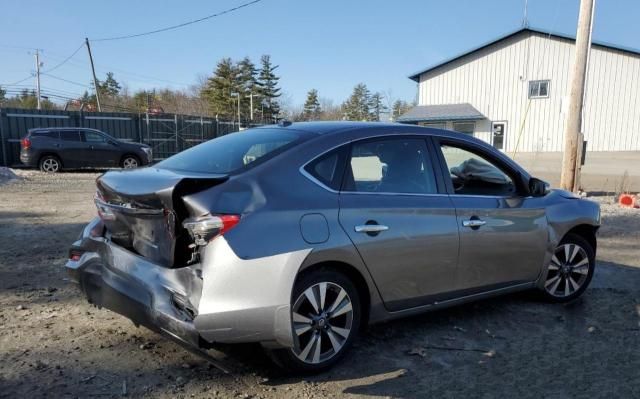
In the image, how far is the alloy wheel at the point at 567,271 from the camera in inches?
193

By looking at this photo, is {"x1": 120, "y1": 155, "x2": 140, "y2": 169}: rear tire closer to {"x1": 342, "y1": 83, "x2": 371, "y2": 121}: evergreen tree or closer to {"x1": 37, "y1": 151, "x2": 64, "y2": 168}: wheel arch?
{"x1": 37, "y1": 151, "x2": 64, "y2": 168}: wheel arch

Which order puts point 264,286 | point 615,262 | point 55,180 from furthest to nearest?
point 55,180 < point 615,262 < point 264,286

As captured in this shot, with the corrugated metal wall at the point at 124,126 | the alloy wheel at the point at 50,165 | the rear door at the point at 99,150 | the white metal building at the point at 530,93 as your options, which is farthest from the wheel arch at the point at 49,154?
the white metal building at the point at 530,93

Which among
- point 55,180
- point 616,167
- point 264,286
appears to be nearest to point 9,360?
point 264,286

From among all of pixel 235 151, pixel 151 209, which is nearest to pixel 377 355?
pixel 235 151

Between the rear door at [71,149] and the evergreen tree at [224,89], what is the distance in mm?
55269

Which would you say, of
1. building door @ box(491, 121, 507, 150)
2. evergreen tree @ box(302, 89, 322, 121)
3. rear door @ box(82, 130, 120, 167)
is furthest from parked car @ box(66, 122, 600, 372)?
evergreen tree @ box(302, 89, 322, 121)

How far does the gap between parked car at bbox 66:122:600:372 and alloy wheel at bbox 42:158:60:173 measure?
50.5 ft

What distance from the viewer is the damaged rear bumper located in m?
2.90

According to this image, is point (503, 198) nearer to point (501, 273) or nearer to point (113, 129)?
point (501, 273)

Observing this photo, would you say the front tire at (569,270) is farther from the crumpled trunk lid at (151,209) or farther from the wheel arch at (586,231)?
the crumpled trunk lid at (151,209)

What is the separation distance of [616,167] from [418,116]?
12.5 m

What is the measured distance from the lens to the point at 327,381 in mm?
3336

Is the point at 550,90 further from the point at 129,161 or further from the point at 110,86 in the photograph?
the point at 110,86
